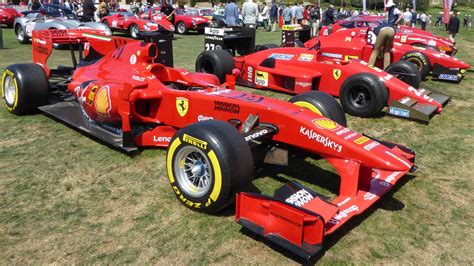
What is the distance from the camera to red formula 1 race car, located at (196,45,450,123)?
21.9 feet

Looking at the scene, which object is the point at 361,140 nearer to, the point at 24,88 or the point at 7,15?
the point at 24,88

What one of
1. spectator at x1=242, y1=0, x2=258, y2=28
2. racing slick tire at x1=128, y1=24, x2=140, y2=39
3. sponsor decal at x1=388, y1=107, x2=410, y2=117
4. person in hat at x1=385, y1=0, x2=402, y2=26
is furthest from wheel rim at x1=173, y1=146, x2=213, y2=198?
racing slick tire at x1=128, y1=24, x2=140, y2=39

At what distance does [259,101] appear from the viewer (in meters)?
4.32

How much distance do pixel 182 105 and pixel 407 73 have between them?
5.39 meters

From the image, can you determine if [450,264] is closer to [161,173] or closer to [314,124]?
[314,124]

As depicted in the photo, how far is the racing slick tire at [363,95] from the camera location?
6.52 m

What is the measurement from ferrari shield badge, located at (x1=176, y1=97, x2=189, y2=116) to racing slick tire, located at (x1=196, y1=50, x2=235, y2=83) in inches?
146

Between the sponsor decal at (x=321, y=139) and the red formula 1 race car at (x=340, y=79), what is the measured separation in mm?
3157

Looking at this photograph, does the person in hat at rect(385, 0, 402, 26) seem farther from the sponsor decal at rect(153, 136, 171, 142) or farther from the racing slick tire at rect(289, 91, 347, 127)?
the sponsor decal at rect(153, 136, 171, 142)

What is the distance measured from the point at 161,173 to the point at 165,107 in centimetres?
85

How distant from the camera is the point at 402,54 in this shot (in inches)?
394

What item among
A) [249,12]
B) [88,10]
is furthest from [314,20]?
[88,10]

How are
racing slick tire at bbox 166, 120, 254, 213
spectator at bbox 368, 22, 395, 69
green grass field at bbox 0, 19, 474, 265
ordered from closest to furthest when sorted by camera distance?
green grass field at bbox 0, 19, 474, 265, racing slick tire at bbox 166, 120, 254, 213, spectator at bbox 368, 22, 395, 69

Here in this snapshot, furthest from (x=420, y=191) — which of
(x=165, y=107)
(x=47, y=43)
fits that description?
(x=47, y=43)
